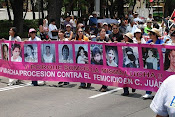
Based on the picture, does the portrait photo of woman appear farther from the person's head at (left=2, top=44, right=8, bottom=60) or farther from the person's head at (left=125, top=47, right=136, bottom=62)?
the person's head at (left=125, top=47, right=136, bottom=62)

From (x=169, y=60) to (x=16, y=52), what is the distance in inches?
191

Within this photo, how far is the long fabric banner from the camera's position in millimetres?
8625

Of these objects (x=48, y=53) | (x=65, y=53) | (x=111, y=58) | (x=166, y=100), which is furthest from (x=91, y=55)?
(x=166, y=100)

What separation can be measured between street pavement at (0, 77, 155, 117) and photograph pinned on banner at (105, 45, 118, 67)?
76 centimetres

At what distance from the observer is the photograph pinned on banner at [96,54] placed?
980 centimetres

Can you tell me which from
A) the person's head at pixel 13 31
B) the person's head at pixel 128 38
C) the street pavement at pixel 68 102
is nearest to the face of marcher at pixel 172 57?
the street pavement at pixel 68 102

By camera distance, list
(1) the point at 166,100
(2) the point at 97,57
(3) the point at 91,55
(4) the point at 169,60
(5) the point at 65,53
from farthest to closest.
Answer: (5) the point at 65,53 < (3) the point at 91,55 < (2) the point at 97,57 < (4) the point at 169,60 < (1) the point at 166,100

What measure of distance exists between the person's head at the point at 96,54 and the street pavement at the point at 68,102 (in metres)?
0.84

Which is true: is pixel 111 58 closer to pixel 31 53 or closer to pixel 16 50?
pixel 31 53

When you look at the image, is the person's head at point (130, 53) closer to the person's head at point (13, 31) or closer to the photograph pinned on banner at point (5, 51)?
the person's head at point (13, 31)

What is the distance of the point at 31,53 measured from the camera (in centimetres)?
1081

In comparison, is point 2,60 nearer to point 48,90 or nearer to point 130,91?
point 48,90

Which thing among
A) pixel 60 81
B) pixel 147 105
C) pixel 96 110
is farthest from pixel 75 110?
pixel 60 81

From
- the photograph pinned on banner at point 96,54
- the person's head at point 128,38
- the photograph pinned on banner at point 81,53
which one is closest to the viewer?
the person's head at point 128,38
